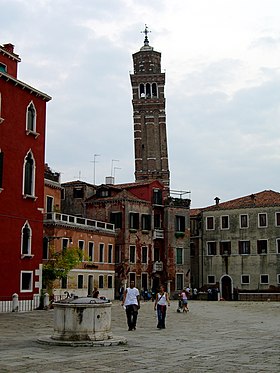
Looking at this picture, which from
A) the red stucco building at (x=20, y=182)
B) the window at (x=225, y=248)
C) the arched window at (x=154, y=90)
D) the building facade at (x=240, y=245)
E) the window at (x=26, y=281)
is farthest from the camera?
the arched window at (x=154, y=90)

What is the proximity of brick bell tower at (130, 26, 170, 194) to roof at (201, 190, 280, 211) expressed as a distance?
38.9ft

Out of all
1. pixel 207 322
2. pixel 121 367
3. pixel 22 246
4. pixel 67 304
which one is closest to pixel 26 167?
pixel 22 246

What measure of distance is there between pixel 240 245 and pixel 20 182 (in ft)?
106

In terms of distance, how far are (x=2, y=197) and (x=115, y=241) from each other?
2416cm

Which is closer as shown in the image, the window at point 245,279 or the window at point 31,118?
the window at point 31,118

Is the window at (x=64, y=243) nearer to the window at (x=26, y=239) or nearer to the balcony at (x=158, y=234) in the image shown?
the window at (x=26, y=239)

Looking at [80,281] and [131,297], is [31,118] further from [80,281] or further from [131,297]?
[80,281]

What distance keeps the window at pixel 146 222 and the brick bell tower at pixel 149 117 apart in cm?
1588

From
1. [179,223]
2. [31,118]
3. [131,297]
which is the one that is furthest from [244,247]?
[131,297]

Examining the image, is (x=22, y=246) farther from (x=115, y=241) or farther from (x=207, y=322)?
(x=115, y=241)

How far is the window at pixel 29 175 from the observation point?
2977 centimetres

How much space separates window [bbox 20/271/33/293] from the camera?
95.2ft

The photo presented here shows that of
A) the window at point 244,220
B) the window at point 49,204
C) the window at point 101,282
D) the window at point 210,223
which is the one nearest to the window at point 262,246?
the window at point 244,220

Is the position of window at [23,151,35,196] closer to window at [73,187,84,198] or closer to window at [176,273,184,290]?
window at [73,187,84,198]
